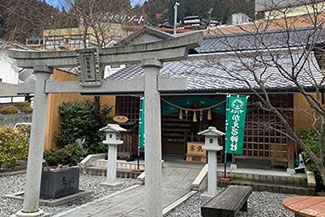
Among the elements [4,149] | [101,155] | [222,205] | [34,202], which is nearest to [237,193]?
[222,205]

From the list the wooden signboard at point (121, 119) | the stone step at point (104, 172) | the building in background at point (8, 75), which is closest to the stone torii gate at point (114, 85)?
the stone step at point (104, 172)

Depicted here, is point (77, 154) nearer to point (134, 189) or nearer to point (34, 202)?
point (134, 189)

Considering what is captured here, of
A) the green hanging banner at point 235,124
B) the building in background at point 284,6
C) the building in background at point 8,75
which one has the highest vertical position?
the building in background at point 8,75

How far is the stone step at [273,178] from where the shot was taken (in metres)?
8.30

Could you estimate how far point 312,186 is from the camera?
25.3 feet

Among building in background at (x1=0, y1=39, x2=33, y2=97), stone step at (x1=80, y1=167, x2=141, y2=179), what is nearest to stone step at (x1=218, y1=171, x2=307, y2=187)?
stone step at (x1=80, y1=167, x2=141, y2=179)

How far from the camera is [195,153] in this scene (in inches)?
454

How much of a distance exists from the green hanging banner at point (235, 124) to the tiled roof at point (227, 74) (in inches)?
32.1

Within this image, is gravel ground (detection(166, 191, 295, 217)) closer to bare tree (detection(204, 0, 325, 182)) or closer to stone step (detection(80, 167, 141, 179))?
bare tree (detection(204, 0, 325, 182))

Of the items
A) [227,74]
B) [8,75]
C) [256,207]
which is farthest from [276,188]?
[8,75]

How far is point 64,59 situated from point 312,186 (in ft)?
23.8

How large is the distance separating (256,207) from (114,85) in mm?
4536

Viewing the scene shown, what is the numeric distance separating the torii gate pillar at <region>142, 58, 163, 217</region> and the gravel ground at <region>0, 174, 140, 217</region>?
102 inches

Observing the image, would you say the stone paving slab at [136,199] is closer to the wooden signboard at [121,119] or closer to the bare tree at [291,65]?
the wooden signboard at [121,119]
